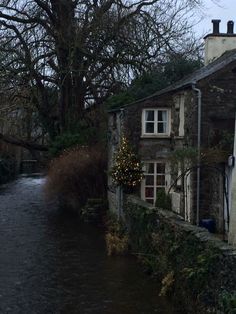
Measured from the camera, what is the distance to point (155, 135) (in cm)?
2628

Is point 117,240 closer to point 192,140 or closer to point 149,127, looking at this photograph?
point 192,140

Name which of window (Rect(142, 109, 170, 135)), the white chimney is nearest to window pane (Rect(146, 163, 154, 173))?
window (Rect(142, 109, 170, 135))

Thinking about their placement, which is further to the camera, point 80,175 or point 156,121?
point 80,175

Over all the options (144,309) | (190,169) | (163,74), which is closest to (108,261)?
(190,169)

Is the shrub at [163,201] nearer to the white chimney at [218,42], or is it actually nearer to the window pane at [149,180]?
the window pane at [149,180]

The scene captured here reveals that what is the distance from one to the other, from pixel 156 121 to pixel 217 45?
5.15 m

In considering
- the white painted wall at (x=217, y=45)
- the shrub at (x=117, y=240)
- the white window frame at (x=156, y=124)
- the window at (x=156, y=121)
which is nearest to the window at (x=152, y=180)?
the white window frame at (x=156, y=124)

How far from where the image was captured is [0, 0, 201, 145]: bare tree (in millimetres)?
33312

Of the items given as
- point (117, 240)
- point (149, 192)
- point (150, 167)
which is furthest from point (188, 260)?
point (150, 167)

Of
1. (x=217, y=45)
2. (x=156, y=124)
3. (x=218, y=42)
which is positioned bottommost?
(x=156, y=124)

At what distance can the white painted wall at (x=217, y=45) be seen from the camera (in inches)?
1099

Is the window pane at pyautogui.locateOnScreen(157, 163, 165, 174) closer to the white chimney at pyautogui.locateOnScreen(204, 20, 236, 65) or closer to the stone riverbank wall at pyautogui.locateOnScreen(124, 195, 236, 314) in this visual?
the white chimney at pyautogui.locateOnScreen(204, 20, 236, 65)

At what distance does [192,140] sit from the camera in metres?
22.5

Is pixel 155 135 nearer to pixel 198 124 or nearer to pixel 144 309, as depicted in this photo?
pixel 198 124
